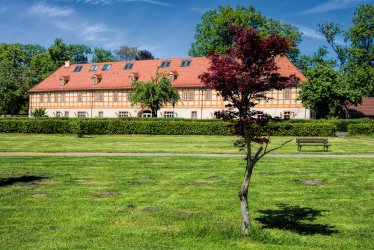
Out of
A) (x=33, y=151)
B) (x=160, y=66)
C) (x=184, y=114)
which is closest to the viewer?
(x=33, y=151)

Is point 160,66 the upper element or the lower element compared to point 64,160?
upper

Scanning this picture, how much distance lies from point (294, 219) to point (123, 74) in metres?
51.0

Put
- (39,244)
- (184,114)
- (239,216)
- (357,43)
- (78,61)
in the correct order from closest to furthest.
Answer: (39,244), (239,216), (184,114), (357,43), (78,61)

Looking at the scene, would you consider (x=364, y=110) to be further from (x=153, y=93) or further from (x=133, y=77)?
(x=133, y=77)

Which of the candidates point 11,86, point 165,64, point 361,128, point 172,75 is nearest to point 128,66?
point 165,64

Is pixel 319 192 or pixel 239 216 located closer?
pixel 239 216

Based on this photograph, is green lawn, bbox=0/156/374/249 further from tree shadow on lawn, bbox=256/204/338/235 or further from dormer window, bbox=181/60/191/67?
dormer window, bbox=181/60/191/67

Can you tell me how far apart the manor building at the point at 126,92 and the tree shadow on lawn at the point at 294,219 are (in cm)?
3872

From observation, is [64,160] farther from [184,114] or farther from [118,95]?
[118,95]

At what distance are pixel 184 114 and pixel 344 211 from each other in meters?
43.6

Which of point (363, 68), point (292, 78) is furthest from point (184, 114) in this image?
point (292, 78)

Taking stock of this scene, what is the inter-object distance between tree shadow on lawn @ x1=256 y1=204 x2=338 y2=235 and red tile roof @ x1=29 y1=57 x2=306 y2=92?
1650 inches

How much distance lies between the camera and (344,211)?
9195 millimetres

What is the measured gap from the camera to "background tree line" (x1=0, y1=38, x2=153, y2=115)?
Answer: 67.8 meters
